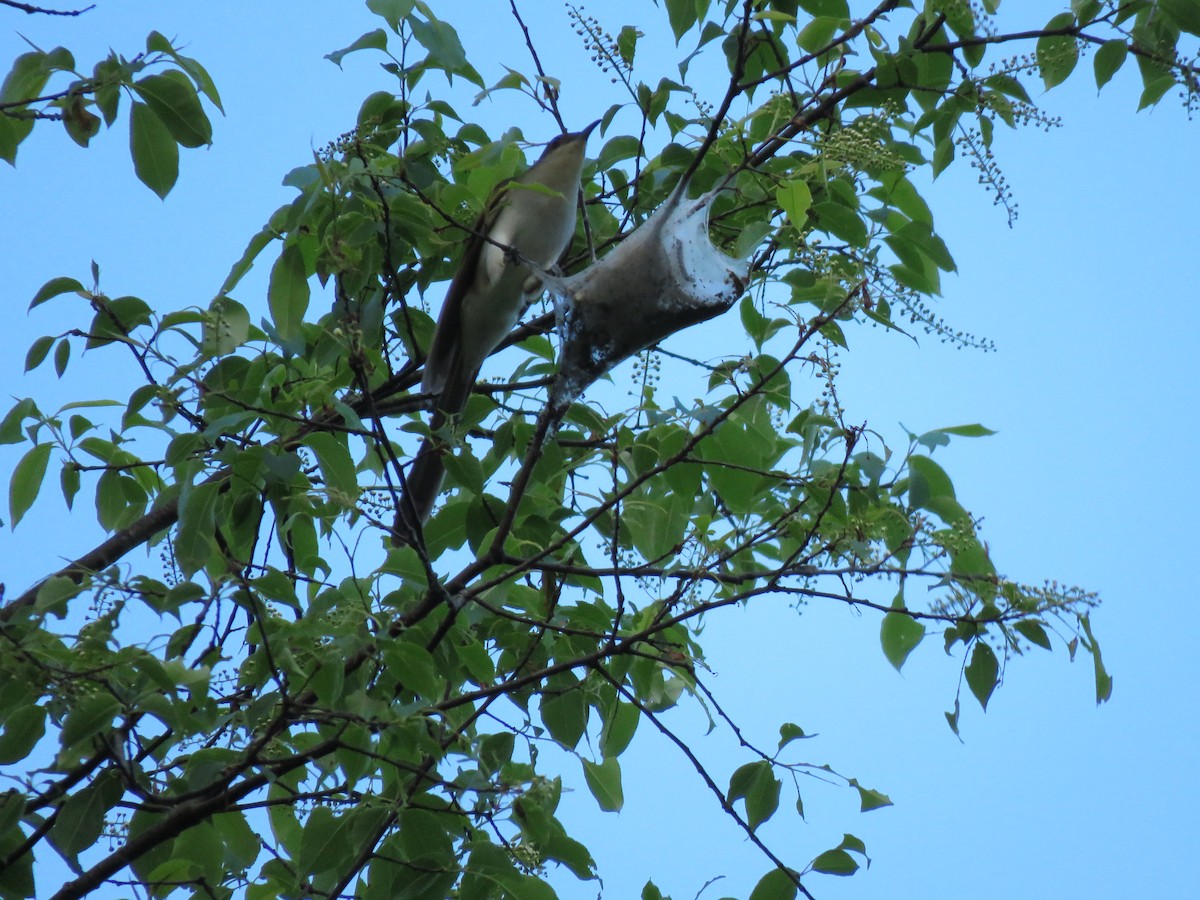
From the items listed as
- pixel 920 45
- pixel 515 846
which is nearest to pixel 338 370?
pixel 515 846

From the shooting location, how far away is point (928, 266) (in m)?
3.38

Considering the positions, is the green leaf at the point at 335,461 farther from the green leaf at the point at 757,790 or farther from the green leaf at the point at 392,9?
the green leaf at the point at 757,790

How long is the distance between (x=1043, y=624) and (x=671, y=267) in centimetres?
127

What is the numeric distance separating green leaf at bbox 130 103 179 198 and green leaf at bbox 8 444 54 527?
1.01m

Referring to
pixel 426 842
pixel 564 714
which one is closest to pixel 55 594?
pixel 426 842

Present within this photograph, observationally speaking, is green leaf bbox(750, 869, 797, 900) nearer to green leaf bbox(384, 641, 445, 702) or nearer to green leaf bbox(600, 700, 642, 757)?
green leaf bbox(600, 700, 642, 757)

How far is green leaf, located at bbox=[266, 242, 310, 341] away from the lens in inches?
118

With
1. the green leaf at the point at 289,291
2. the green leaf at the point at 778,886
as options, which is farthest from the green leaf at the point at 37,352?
the green leaf at the point at 778,886

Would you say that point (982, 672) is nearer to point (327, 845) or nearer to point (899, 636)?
point (899, 636)

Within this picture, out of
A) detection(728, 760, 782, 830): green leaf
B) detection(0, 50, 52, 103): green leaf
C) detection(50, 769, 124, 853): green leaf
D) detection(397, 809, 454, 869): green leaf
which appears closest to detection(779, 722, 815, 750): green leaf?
detection(728, 760, 782, 830): green leaf

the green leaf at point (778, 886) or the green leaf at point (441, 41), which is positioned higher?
the green leaf at point (441, 41)

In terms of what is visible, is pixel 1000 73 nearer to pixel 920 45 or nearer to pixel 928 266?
pixel 920 45

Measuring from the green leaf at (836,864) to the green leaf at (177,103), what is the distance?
6.81 ft

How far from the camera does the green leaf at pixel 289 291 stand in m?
3.00
